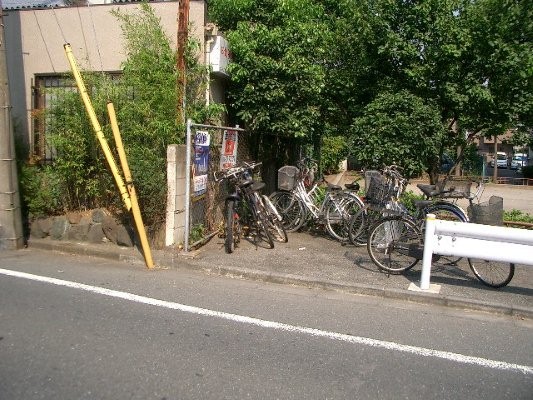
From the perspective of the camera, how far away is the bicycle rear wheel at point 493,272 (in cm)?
596

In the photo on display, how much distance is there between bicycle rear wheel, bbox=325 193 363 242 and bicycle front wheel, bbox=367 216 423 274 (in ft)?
5.25

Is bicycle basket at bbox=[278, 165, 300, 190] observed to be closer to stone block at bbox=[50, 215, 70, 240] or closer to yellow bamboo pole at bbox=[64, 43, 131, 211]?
yellow bamboo pole at bbox=[64, 43, 131, 211]


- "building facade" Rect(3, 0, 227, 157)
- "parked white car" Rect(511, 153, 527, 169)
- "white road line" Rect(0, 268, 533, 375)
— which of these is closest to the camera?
"white road line" Rect(0, 268, 533, 375)

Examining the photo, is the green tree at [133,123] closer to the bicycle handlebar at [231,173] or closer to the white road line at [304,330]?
the bicycle handlebar at [231,173]

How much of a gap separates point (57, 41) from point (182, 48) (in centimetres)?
328

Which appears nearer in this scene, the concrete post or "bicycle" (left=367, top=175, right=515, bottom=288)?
"bicycle" (left=367, top=175, right=515, bottom=288)

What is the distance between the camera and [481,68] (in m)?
8.62

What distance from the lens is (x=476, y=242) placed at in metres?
5.54

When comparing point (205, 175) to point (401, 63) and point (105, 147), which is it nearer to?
point (105, 147)

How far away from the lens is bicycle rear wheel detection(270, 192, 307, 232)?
8828mm

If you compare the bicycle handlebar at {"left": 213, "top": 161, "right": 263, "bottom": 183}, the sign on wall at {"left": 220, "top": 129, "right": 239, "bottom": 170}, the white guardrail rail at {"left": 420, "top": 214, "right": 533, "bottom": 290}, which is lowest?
the white guardrail rail at {"left": 420, "top": 214, "right": 533, "bottom": 290}

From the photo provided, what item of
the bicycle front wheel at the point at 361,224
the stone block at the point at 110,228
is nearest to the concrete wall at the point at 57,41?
the stone block at the point at 110,228

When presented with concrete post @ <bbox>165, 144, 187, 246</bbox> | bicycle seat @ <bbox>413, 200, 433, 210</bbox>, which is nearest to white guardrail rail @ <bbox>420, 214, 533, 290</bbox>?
bicycle seat @ <bbox>413, 200, 433, 210</bbox>

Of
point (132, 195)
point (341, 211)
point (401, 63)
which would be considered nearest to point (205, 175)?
point (132, 195)
